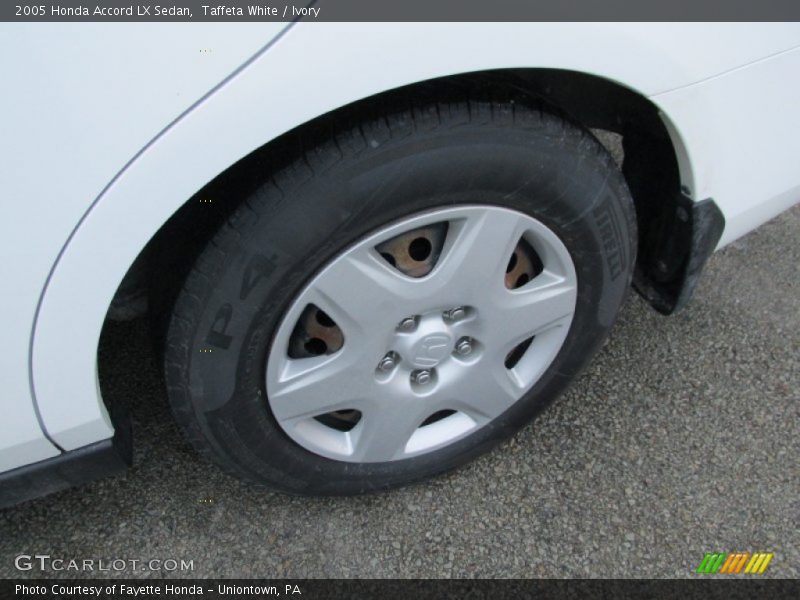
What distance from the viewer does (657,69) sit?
3.98ft

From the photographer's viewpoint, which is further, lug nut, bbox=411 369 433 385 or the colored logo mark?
the colored logo mark

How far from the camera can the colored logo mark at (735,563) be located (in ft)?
5.29

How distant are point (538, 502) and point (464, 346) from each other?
497mm

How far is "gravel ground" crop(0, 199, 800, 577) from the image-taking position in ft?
5.37

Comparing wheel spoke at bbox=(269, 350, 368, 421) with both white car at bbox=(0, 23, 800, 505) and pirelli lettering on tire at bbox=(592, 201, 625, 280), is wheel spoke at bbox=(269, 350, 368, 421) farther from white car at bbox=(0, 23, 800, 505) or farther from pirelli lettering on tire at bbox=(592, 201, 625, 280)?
pirelli lettering on tire at bbox=(592, 201, 625, 280)

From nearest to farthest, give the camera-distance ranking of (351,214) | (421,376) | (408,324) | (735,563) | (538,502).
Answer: (351,214) < (408,324) < (421,376) < (735,563) < (538,502)

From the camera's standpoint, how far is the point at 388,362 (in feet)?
4.74

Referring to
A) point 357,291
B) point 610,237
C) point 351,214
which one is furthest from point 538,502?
point 351,214
